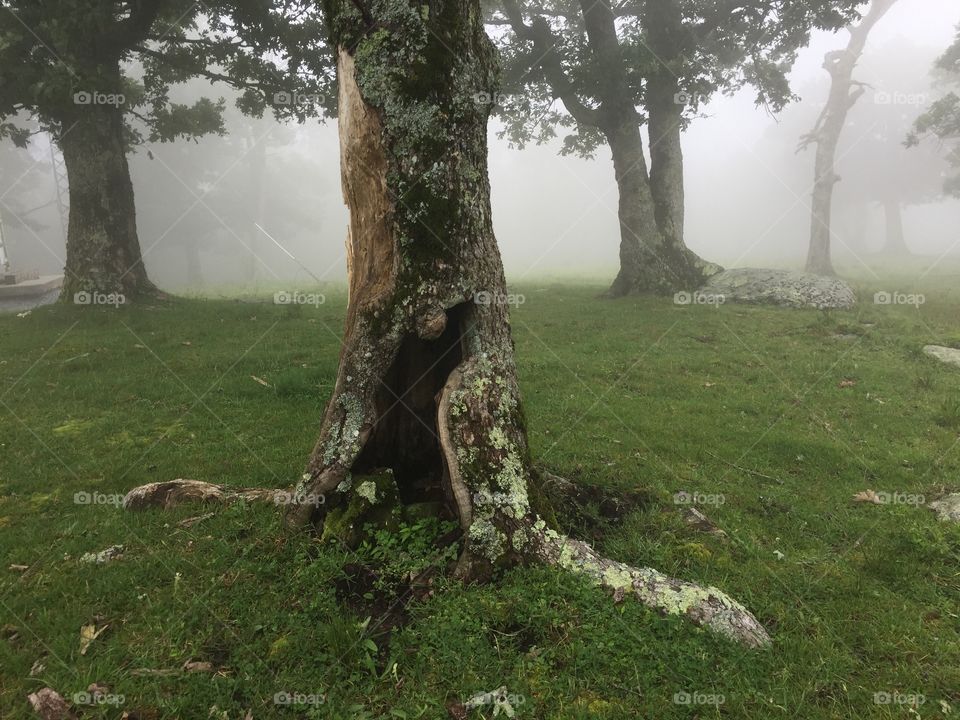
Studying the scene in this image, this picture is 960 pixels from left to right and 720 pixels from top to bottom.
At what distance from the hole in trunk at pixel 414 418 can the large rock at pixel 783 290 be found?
14638 millimetres

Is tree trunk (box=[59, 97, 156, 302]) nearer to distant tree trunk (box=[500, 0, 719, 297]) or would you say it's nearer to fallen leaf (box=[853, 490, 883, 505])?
distant tree trunk (box=[500, 0, 719, 297])

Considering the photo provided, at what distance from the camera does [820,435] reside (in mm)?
7734

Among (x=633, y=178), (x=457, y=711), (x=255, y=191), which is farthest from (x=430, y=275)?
(x=255, y=191)

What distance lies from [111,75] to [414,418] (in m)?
14.9

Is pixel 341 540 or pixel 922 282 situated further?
pixel 922 282

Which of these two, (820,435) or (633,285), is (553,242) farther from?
(820,435)

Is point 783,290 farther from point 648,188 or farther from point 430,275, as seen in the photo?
point 430,275

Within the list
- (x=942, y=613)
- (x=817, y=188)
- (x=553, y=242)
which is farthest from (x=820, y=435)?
(x=553, y=242)

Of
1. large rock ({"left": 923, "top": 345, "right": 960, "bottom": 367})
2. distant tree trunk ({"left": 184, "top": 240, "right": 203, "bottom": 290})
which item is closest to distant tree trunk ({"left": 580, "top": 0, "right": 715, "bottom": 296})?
large rock ({"left": 923, "top": 345, "right": 960, "bottom": 367})

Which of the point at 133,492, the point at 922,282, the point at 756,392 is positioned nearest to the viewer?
the point at 133,492

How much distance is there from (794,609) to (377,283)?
4.00m

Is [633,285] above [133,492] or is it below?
above

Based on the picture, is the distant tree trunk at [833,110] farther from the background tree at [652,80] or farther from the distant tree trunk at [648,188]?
the distant tree trunk at [648,188]

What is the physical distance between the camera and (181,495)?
5.55 metres
